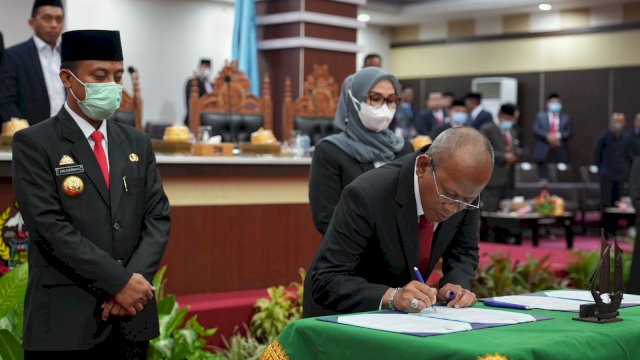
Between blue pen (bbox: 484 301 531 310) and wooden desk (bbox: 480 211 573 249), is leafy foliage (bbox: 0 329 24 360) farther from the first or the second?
wooden desk (bbox: 480 211 573 249)

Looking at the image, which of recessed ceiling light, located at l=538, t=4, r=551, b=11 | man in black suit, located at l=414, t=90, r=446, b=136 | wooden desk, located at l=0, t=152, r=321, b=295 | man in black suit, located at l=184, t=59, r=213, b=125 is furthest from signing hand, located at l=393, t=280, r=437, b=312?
recessed ceiling light, located at l=538, t=4, r=551, b=11

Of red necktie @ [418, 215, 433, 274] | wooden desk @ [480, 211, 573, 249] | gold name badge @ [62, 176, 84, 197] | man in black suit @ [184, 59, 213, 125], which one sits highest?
man in black suit @ [184, 59, 213, 125]

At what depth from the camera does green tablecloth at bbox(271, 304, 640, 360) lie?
2045 mm

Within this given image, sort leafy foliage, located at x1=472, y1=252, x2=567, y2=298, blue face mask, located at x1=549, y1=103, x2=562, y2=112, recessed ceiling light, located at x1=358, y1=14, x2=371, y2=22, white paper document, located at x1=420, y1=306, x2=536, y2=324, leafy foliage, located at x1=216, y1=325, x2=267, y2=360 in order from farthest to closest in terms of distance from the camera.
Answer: recessed ceiling light, located at x1=358, y1=14, x2=371, y2=22
blue face mask, located at x1=549, y1=103, x2=562, y2=112
leafy foliage, located at x1=472, y1=252, x2=567, y2=298
leafy foliage, located at x1=216, y1=325, x2=267, y2=360
white paper document, located at x1=420, y1=306, x2=536, y2=324

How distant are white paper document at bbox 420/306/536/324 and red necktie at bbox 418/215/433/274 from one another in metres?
0.22

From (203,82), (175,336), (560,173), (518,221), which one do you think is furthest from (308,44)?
(175,336)

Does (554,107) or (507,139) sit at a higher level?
(554,107)

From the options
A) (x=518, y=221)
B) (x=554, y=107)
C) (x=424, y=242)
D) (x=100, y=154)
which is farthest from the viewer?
(x=554, y=107)

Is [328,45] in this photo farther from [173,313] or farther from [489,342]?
[489,342]

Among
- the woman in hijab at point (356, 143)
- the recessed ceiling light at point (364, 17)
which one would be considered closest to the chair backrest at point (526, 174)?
the recessed ceiling light at point (364, 17)

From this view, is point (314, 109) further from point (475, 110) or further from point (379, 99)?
point (475, 110)

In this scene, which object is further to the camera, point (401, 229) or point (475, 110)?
point (475, 110)

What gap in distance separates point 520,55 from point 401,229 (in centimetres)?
1545

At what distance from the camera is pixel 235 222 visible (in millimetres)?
5402
